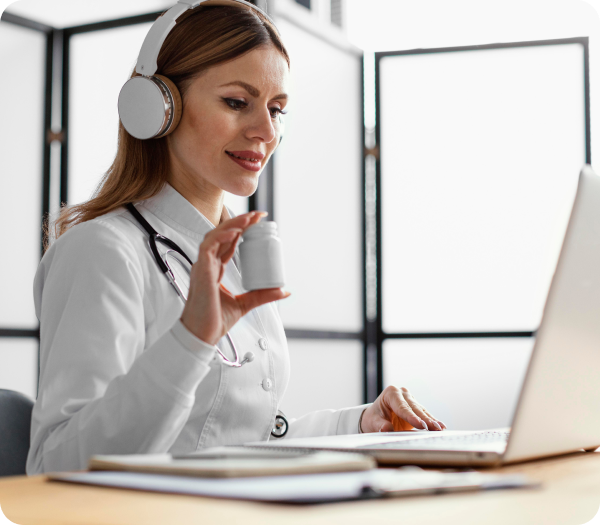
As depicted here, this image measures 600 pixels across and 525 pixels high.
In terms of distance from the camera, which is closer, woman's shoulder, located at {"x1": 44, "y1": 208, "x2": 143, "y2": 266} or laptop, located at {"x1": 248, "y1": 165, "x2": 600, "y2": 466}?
laptop, located at {"x1": 248, "y1": 165, "x2": 600, "y2": 466}

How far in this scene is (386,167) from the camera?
3.47m

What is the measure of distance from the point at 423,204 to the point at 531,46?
875 mm

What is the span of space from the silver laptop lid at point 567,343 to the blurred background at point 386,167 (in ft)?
7.92

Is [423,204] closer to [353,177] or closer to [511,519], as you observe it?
[353,177]

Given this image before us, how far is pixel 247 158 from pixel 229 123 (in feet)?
0.27

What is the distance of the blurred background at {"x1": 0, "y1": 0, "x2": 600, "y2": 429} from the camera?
3.13m

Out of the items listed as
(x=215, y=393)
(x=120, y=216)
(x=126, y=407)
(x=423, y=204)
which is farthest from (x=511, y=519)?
(x=423, y=204)

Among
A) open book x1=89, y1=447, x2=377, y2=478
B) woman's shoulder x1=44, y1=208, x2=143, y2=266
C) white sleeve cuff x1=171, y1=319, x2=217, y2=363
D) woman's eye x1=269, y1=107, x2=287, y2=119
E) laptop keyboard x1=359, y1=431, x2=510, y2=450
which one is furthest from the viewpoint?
woman's eye x1=269, y1=107, x2=287, y2=119

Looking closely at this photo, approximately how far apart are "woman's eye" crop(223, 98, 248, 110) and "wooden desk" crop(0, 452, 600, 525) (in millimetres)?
898

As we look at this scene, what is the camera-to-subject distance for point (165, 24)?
129 cm

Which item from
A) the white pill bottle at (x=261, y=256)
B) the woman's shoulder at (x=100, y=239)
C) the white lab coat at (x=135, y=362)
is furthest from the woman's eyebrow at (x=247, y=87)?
the white pill bottle at (x=261, y=256)

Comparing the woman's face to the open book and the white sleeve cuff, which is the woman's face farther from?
the open book

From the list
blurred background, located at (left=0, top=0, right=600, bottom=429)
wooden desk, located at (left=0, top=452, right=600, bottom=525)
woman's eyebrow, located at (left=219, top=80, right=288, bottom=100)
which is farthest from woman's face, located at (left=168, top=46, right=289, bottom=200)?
blurred background, located at (left=0, top=0, right=600, bottom=429)

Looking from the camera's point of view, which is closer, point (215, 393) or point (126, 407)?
point (126, 407)
